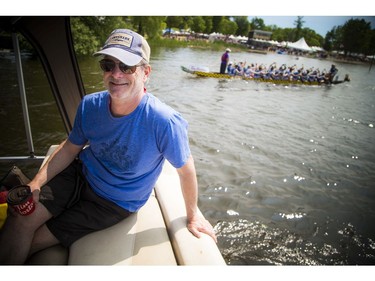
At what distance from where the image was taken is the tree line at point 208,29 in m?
16.7

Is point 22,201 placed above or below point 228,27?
below

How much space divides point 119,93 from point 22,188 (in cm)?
101

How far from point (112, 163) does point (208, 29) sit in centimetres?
6865

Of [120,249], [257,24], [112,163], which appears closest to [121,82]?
[112,163]

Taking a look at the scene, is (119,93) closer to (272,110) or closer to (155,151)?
(155,151)

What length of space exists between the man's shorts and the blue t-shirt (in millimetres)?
68

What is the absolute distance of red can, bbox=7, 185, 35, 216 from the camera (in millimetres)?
1790

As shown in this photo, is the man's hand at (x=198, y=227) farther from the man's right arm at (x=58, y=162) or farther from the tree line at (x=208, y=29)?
the tree line at (x=208, y=29)

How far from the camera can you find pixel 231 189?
516 centimetres

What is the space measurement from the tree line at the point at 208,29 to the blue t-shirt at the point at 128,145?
2042 millimetres

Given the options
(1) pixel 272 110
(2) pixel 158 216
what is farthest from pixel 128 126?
(1) pixel 272 110

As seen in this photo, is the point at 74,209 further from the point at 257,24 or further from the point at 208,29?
the point at 257,24

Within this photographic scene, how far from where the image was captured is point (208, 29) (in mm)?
64500

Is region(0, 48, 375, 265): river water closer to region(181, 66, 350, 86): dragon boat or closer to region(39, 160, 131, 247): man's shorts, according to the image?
region(39, 160, 131, 247): man's shorts
